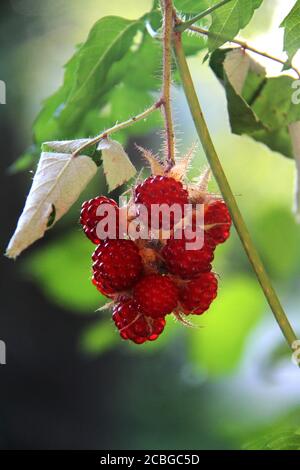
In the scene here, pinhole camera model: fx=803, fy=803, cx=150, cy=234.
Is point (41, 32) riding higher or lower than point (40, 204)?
higher

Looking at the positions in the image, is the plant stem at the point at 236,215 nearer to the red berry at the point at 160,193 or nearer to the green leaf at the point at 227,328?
the red berry at the point at 160,193

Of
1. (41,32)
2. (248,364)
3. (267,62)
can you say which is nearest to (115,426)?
(248,364)

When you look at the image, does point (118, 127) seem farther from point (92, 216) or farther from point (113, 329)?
point (113, 329)

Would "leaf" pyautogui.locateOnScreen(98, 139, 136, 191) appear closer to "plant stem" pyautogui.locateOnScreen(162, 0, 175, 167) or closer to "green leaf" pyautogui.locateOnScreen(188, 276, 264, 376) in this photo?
"plant stem" pyautogui.locateOnScreen(162, 0, 175, 167)

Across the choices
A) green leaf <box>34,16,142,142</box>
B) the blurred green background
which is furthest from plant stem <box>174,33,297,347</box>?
the blurred green background

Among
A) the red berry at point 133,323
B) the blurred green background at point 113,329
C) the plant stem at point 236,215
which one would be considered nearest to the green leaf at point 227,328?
the blurred green background at point 113,329

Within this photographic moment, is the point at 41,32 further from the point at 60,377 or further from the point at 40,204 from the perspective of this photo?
the point at 40,204
